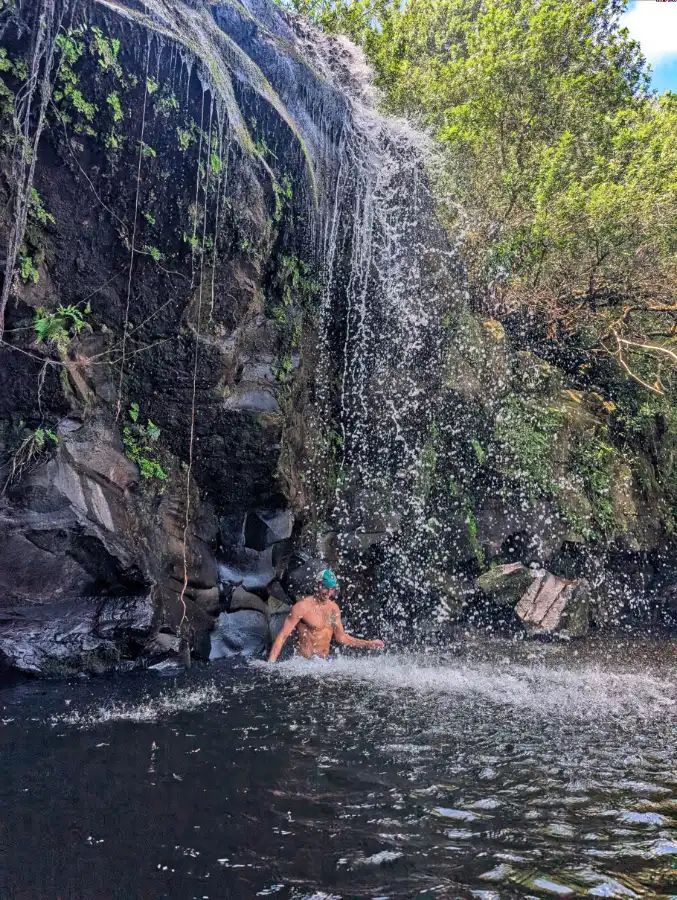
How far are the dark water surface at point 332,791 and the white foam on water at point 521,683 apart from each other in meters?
0.06

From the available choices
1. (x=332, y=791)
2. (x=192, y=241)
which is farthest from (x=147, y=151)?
(x=332, y=791)

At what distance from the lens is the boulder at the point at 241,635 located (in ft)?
27.2

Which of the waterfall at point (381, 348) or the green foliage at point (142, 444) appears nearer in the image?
the green foliage at point (142, 444)

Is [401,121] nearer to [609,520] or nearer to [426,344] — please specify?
[426,344]

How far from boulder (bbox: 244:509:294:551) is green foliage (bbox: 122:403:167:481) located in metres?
1.58

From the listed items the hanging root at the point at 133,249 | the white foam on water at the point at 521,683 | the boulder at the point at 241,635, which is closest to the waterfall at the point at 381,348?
the boulder at the point at 241,635

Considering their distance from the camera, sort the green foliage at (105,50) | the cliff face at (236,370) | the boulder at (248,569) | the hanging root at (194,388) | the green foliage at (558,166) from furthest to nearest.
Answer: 1. the green foliage at (558,166)
2. the boulder at (248,569)
3. the hanging root at (194,388)
4. the cliff face at (236,370)
5. the green foliage at (105,50)

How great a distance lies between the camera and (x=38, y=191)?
727 cm

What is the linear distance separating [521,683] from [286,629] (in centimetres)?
286

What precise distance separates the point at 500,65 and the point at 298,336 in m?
7.64

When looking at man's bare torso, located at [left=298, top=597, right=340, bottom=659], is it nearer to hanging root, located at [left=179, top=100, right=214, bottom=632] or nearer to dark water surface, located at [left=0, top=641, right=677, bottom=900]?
Result: dark water surface, located at [left=0, top=641, right=677, bottom=900]

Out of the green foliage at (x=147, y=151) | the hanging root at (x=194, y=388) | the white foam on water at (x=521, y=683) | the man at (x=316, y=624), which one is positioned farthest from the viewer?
the man at (x=316, y=624)

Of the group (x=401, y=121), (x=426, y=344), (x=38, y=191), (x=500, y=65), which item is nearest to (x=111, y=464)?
(x=38, y=191)

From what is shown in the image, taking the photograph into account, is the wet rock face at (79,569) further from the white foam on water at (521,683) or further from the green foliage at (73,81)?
the green foliage at (73,81)
